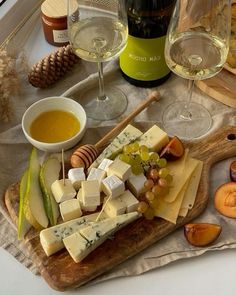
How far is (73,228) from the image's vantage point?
0.87m

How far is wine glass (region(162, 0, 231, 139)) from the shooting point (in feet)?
3.21

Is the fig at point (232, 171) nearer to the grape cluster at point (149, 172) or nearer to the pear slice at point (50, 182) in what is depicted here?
the grape cluster at point (149, 172)

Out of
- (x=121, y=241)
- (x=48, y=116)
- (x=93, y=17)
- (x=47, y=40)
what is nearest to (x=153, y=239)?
(x=121, y=241)

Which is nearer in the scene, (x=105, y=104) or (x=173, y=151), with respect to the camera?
(x=173, y=151)

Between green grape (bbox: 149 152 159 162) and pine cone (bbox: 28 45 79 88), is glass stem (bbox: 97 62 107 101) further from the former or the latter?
green grape (bbox: 149 152 159 162)

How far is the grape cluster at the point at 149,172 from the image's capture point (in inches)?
35.6

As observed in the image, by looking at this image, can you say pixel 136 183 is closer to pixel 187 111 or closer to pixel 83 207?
pixel 83 207

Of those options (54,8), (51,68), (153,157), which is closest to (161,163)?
(153,157)

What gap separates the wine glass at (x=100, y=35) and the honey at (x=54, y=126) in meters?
0.06

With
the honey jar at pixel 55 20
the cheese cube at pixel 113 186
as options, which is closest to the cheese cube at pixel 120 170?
the cheese cube at pixel 113 186

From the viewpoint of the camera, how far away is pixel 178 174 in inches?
37.5

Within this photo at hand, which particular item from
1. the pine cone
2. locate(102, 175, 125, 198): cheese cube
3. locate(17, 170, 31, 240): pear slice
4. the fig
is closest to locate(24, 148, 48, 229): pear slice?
locate(17, 170, 31, 240): pear slice

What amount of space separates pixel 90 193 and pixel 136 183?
8cm

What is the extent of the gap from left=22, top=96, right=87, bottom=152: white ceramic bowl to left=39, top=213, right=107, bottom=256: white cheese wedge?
0.18 m
